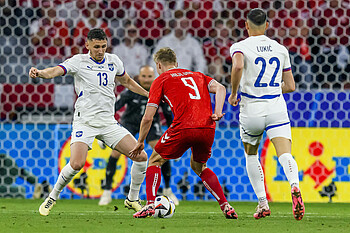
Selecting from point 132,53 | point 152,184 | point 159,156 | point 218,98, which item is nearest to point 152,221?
point 152,184

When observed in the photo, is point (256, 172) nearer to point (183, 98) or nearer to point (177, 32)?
point (183, 98)

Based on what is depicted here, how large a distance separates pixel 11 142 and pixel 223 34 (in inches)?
130

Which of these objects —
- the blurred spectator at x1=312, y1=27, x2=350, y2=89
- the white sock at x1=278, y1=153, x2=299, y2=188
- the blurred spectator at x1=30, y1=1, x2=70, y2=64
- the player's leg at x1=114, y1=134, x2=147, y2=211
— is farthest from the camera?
the blurred spectator at x1=30, y1=1, x2=70, y2=64

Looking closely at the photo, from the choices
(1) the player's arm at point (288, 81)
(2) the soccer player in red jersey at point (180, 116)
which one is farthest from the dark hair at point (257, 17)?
(2) the soccer player in red jersey at point (180, 116)

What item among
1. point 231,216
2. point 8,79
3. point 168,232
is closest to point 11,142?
point 8,79

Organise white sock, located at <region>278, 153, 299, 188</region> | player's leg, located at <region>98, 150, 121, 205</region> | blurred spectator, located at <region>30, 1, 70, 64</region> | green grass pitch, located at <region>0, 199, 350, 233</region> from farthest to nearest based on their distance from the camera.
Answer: blurred spectator, located at <region>30, 1, 70, 64</region>, player's leg, located at <region>98, 150, 121, 205</region>, white sock, located at <region>278, 153, 299, 188</region>, green grass pitch, located at <region>0, 199, 350, 233</region>

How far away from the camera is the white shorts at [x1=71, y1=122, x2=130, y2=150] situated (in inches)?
235

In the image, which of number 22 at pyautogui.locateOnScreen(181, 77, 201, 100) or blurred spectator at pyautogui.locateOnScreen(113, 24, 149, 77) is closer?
number 22 at pyautogui.locateOnScreen(181, 77, 201, 100)

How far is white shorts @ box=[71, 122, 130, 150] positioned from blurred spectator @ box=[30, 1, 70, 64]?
3.50m

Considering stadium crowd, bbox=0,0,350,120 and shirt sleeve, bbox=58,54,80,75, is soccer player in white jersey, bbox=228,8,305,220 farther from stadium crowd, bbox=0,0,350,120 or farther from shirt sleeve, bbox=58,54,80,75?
stadium crowd, bbox=0,0,350,120

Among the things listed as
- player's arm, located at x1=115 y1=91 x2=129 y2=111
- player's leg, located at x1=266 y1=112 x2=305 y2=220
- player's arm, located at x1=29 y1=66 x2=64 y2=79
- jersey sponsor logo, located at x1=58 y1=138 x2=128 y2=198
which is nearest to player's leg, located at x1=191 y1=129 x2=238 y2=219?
player's leg, located at x1=266 y1=112 x2=305 y2=220

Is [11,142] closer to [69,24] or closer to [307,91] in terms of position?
[69,24]

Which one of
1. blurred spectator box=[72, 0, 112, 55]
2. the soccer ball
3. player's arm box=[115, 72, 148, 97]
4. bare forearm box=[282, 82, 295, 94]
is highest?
blurred spectator box=[72, 0, 112, 55]

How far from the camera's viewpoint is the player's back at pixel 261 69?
17.0ft
